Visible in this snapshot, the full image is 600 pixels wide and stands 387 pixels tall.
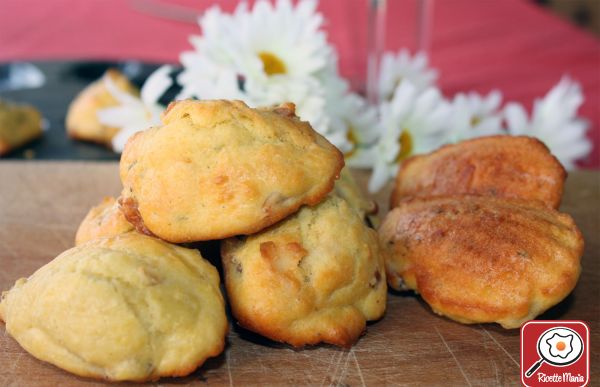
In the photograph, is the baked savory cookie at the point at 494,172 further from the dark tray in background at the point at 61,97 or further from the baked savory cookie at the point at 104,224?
the dark tray in background at the point at 61,97

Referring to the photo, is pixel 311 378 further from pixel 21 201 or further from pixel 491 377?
pixel 21 201

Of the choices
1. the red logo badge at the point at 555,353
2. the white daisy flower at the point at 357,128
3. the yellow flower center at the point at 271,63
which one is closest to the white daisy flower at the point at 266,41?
the yellow flower center at the point at 271,63

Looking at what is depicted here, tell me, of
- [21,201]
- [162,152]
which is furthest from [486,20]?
[162,152]

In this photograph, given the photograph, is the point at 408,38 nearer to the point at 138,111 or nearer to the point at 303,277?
the point at 138,111

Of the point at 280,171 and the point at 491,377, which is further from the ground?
the point at 280,171

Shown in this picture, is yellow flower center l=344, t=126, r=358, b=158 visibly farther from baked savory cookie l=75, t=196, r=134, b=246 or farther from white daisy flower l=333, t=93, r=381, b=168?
baked savory cookie l=75, t=196, r=134, b=246

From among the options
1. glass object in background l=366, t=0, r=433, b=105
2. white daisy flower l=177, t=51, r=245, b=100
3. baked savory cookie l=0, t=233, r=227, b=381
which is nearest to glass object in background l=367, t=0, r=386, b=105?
glass object in background l=366, t=0, r=433, b=105
